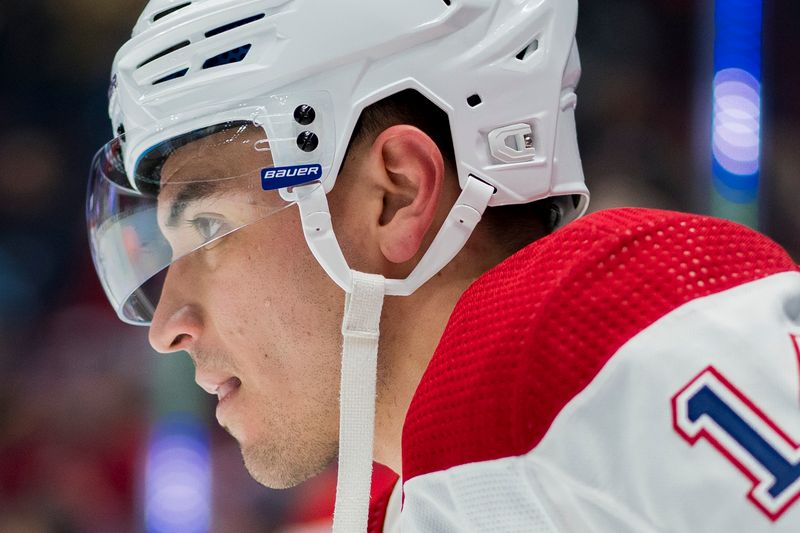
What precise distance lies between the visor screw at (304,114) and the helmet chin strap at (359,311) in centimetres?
9

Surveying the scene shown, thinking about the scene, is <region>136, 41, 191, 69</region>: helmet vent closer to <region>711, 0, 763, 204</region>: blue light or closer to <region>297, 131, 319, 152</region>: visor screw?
<region>297, 131, 319, 152</region>: visor screw

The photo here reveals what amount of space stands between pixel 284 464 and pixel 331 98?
548 mm

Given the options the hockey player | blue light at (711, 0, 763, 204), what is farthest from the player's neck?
blue light at (711, 0, 763, 204)

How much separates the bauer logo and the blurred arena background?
1918 millimetres

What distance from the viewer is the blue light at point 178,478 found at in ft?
9.98

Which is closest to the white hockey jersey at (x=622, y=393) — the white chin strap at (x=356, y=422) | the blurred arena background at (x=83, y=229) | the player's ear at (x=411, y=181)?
the white chin strap at (x=356, y=422)

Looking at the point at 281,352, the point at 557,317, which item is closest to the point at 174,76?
the point at 281,352

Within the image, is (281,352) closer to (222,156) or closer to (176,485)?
(222,156)

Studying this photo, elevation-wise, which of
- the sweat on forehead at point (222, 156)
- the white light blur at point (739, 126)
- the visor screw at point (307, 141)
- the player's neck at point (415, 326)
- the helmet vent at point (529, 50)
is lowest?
the white light blur at point (739, 126)

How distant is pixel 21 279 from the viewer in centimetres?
318

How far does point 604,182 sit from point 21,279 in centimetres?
199

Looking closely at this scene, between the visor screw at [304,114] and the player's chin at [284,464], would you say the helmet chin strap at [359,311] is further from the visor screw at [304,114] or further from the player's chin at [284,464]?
the player's chin at [284,464]

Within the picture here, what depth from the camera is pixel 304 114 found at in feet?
4.30

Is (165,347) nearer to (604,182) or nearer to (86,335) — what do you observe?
(86,335)
